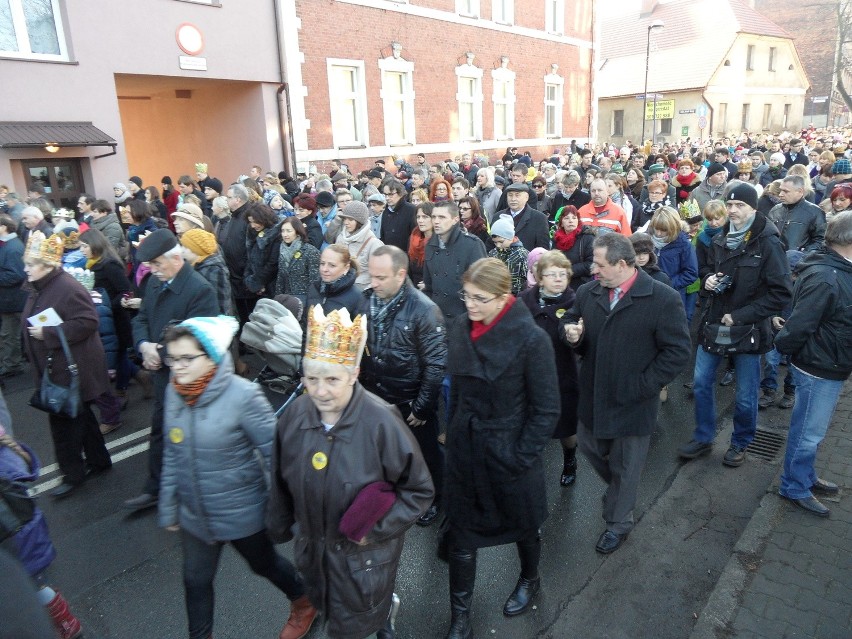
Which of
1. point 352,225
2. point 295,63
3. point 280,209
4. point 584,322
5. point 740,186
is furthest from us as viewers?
point 295,63

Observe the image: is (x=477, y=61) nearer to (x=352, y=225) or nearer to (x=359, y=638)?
(x=352, y=225)

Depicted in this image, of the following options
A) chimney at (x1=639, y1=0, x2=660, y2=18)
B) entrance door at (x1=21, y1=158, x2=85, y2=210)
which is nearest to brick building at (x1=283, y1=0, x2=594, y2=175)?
entrance door at (x1=21, y1=158, x2=85, y2=210)

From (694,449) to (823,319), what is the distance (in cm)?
155

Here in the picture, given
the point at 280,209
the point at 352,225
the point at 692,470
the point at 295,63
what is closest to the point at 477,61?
the point at 295,63

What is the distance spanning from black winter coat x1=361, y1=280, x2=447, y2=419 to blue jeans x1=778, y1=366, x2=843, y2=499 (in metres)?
2.43

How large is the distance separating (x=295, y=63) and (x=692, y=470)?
15.6 metres

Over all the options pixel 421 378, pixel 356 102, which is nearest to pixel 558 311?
pixel 421 378

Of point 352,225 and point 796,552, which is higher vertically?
point 352,225

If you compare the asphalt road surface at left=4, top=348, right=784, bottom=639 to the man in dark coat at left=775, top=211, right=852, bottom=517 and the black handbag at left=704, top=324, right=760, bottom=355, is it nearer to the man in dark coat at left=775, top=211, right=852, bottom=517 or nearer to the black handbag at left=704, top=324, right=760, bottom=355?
the man in dark coat at left=775, top=211, right=852, bottom=517

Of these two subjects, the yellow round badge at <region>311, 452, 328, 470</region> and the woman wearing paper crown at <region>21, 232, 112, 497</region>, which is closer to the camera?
the yellow round badge at <region>311, 452, 328, 470</region>

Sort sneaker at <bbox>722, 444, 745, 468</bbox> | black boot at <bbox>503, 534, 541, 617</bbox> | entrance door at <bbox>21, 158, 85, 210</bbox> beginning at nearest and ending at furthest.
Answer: black boot at <bbox>503, 534, 541, 617</bbox>
sneaker at <bbox>722, 444, 745, 468</bbox>
entrance door at <bbox>21, 158, 85, 210</bbox>

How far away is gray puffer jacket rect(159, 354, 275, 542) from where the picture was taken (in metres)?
2.79

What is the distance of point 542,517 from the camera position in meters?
3.26

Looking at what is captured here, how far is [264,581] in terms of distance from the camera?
3.79m
